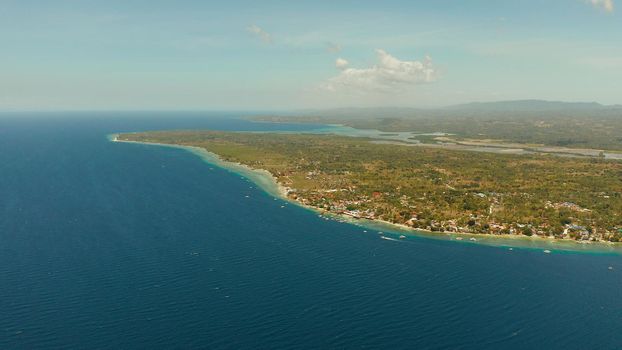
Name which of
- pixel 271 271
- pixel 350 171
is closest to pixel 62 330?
pixel 271 271

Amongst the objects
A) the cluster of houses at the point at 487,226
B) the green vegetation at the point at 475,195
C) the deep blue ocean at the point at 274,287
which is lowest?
the deep blue ocean at the point at 274,287

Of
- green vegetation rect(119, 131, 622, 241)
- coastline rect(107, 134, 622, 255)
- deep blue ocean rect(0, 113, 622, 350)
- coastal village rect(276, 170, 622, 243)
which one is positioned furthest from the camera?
green vegetation rect(119, 131, 622, 241)

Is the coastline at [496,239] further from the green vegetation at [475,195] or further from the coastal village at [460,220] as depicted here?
the green vegetation at [475,195]

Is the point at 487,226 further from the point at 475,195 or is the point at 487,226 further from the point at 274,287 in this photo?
the point at 274,287

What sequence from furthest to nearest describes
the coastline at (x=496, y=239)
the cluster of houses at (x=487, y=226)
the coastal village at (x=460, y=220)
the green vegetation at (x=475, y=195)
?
the green vegetation at (x=475, y=195) < the coastal village at (x=460, y=220) < the cluster of houses at (x=487, y=226) < the coastline at (x=496, y=239)

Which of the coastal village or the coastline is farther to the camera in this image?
the coastal village

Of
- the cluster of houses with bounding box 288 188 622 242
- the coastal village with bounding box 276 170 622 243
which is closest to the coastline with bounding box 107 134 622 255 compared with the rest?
the coastal village with bounding box 276 170 622 243

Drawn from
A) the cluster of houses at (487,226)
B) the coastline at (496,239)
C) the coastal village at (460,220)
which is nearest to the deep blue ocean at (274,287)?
the coastline at (496,239)

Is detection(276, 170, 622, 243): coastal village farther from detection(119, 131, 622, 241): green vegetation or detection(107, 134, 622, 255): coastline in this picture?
detection(107, 134, 622, 255): coastline
